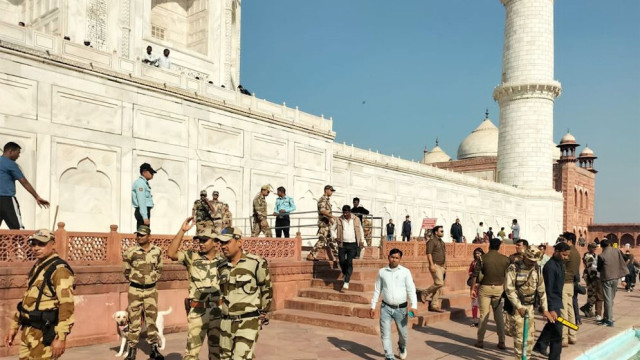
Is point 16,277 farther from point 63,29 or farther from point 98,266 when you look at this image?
point 63,29

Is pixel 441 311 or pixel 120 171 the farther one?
pixel 120 171

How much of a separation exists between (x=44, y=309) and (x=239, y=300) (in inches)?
63.0

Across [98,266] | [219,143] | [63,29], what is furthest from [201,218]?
[63,29]

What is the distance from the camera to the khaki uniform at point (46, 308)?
4.00 m

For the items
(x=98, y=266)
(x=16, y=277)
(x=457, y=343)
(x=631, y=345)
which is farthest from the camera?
(x=631, y=345)

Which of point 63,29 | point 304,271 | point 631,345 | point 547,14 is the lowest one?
point 631,345

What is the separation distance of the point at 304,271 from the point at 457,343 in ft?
12.6

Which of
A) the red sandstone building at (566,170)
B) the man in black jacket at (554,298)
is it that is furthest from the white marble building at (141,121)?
the red sandstone building at (566,170)

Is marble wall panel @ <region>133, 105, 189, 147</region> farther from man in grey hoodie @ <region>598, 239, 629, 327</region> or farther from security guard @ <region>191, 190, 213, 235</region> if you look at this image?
man in grey hoodie @ <region>598, 239, 629, 327</region>

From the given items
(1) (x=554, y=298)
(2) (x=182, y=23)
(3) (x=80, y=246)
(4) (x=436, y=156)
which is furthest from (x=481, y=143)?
(3) (x=80, y=246)

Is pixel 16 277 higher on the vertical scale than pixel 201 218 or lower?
lower

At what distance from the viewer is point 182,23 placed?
73.2ft

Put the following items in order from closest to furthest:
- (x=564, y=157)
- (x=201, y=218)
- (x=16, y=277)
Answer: (x=16, y=277)
(x=201, y=218)
(x=564, y=157)

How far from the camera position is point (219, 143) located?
16.4 m
